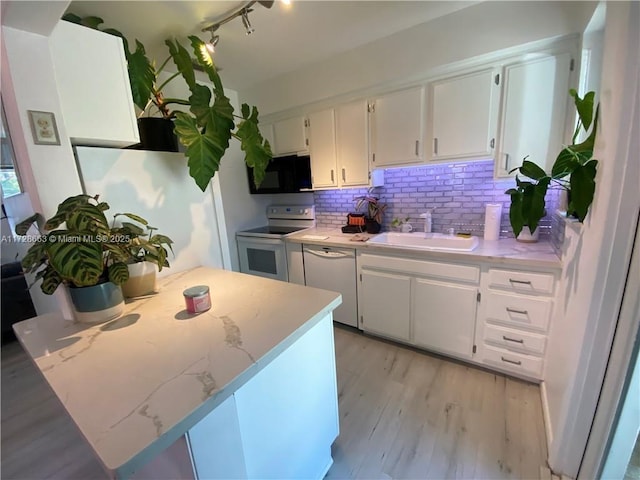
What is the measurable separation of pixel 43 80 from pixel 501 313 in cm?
268

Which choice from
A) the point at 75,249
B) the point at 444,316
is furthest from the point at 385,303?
the point at 75,249

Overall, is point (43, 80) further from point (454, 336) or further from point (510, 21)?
point (454, 336)

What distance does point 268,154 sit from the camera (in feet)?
5.94

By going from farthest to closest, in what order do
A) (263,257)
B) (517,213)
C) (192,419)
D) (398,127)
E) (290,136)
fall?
(263,257) → (290,136) → (398,127) → (517,213) → (192,419)

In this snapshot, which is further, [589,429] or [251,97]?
[251,97]

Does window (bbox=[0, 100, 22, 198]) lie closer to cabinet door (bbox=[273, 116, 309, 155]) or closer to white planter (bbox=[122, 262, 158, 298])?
white planter (bbox=[122, 262, 158, 298])

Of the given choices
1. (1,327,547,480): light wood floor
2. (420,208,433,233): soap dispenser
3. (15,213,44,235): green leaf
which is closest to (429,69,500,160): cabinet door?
(420,208,433,233): soap dispenser

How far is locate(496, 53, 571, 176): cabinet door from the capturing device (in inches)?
64.9

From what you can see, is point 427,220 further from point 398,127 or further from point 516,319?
point 516,319

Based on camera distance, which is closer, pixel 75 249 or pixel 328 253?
pixel 75 249

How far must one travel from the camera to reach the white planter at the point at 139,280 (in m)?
1.20

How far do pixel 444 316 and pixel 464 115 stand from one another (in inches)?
59.2

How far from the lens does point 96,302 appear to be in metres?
1.00

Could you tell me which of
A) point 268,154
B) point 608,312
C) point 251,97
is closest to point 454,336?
point 608,312
